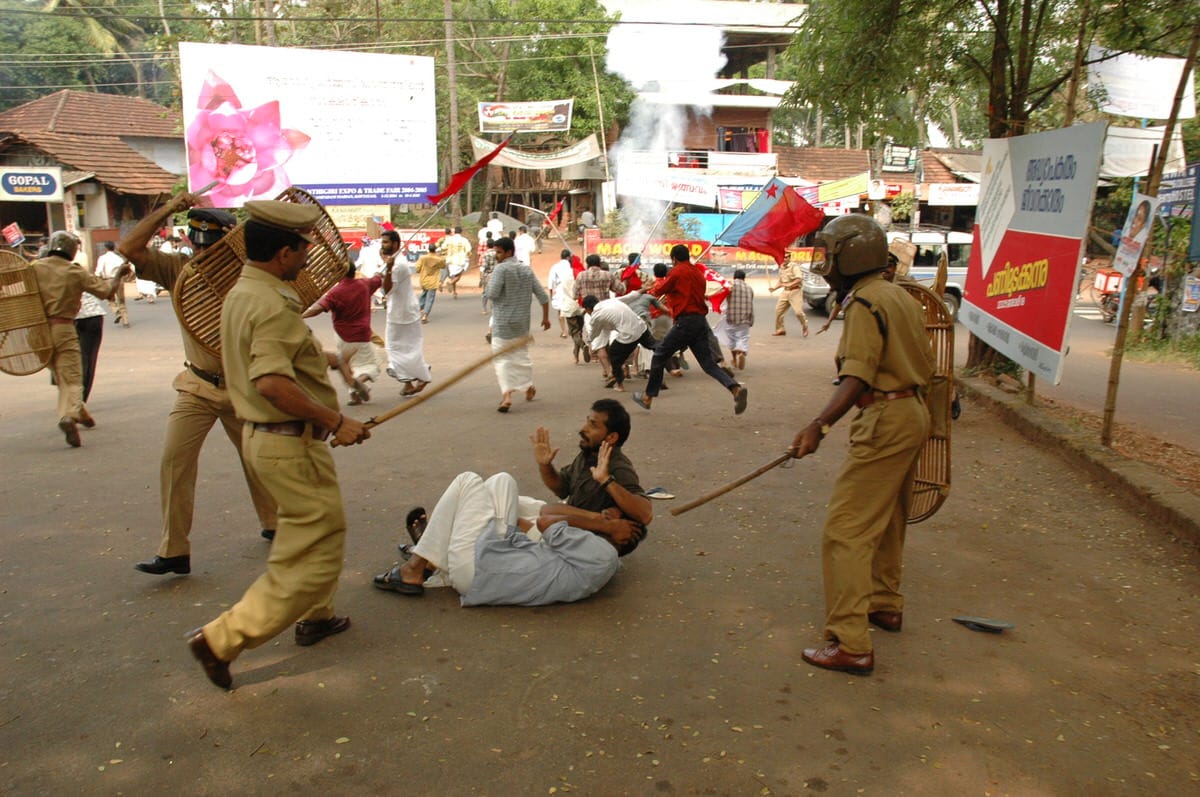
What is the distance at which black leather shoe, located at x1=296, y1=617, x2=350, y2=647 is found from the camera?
3.85 m

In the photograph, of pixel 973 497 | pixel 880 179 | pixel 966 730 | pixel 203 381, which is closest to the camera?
pixel 966 730

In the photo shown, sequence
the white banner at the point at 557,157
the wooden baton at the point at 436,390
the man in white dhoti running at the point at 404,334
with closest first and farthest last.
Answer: the wooden baton at the point at 436,390 → the man in white dhoti running at the point at 404,334 → the white banner at the point at 557,157

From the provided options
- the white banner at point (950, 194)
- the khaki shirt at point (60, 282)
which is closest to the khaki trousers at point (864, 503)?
the khaki shirt at point (60, 282)

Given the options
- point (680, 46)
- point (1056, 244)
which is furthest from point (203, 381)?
point (680, 46)

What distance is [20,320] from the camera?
24.1 feet

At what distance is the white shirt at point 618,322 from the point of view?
9.60 metres

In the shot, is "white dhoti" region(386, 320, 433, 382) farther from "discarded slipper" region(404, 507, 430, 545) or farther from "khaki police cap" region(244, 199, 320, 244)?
"khaki police cap" region(244, 199, 320, 244)

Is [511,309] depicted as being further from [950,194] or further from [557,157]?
[950,194]

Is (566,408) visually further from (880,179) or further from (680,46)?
(680,46)

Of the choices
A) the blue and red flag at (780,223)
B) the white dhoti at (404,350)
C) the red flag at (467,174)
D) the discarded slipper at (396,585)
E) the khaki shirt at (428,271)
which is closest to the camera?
the discarded slipper at (396,585)

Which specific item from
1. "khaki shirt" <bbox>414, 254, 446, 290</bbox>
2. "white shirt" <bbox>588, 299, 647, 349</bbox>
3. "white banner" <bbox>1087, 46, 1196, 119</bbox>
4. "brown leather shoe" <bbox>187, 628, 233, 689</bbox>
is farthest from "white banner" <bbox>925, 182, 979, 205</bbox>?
"brown leather shoe" <bbox>187, 628, 233, 689</bbox>

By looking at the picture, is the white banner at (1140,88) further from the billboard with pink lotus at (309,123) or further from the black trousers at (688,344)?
the billboard with pink lotus at (309,123)

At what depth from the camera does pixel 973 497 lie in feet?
20.1

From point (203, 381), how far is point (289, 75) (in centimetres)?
1992
